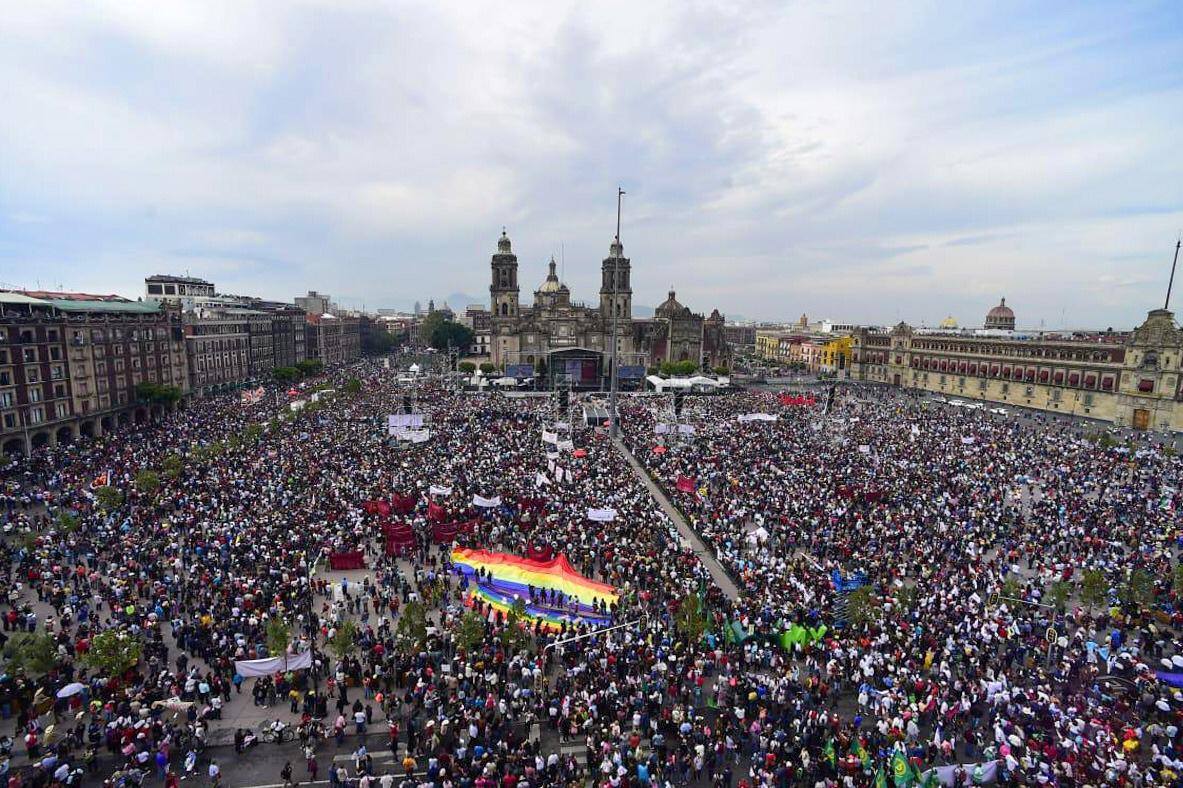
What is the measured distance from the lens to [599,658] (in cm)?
1812

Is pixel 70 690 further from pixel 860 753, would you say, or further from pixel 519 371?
pixel 519 371

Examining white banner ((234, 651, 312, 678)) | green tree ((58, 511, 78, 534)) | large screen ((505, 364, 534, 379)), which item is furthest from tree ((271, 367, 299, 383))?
white banner ((234, 651, 312, 678))

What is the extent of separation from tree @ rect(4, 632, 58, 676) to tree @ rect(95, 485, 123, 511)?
13199 millimetres

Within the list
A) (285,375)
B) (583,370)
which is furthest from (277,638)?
(285,375)

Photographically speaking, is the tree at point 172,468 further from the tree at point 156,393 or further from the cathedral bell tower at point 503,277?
the cathedral bell tower at point 503,277

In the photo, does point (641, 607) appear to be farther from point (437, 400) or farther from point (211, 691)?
point (437, 400)

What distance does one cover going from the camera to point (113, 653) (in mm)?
16062

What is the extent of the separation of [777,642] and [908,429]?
37.4 metres

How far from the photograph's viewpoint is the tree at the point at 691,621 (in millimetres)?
18391

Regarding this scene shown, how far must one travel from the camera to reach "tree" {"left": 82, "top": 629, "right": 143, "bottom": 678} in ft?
52.3

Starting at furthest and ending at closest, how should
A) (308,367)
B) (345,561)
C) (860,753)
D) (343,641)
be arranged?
(308,367) < (345,561) < (343,641) < (860,753)

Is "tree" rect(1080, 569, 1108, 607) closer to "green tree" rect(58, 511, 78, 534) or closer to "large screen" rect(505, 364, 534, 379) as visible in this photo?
"green tree" rect(58, 511, 78, 534)

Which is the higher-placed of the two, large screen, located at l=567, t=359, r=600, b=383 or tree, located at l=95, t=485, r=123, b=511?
large screen, located at l=567, t=359, r=600, b=383

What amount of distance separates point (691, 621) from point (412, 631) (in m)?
8.37
